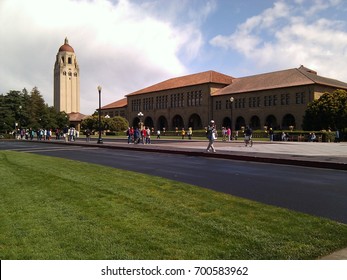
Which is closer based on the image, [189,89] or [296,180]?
[296,180]

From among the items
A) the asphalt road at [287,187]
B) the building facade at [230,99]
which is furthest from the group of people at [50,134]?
the asphalt road at [287,187]

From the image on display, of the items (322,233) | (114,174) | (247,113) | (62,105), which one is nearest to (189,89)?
(247,113)

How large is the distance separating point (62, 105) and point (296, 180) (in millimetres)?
129205

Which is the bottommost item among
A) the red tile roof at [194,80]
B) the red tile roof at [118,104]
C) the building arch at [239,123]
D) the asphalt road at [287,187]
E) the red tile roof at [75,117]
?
the asphalt road at [287,187]

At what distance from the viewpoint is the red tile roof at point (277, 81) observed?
6222cm

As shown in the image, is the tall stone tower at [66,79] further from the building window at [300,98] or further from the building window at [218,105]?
the building window at [300,98]

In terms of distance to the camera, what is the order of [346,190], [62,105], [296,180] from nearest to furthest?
[346,190] < [296,180] < [62,105]

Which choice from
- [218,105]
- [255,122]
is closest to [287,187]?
[255,122]

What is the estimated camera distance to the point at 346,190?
28.2 ft

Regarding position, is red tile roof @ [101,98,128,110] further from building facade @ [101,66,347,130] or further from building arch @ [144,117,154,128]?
building arch @ [144,117,154,128]

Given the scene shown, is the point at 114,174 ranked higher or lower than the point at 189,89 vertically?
lower

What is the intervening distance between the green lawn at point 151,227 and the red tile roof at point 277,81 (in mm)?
57098

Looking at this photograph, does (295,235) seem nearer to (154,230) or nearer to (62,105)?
(154,230)

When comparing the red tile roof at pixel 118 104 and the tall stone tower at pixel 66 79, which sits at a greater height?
the tall stone tower at pixel 66 79
